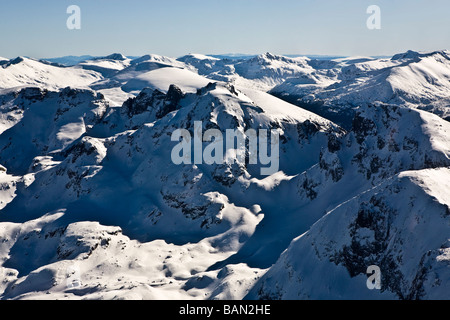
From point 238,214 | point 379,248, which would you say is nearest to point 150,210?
point 238,214

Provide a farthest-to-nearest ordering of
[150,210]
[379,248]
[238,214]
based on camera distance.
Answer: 1. [150,210]
2. [238,214]
3. [379,248]

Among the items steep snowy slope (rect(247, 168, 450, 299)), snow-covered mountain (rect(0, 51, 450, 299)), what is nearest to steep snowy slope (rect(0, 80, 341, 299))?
snow-covered mountain (rect(0, 51, 450, 299))

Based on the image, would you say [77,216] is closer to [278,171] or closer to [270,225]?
[270,225]

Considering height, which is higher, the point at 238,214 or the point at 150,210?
the point at 150,210

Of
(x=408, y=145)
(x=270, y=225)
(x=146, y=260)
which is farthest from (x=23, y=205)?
(x=408, y=145)

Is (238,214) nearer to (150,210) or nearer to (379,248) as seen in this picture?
(150,210)

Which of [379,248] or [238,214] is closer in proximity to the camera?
[379,248]

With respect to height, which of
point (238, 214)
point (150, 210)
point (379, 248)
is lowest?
point (238, 214)
